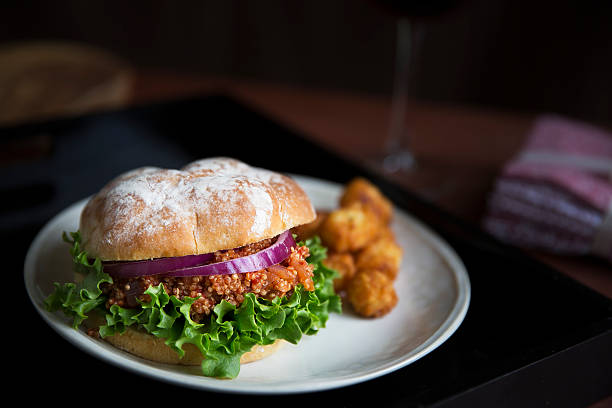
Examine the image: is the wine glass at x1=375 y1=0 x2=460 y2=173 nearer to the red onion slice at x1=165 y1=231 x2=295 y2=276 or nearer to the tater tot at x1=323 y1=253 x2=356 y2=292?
the tater tot at x1=323 y1=253 x2=356 y2=292

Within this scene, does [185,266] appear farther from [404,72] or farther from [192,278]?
[404,72]

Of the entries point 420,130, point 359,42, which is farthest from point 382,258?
point 359,42

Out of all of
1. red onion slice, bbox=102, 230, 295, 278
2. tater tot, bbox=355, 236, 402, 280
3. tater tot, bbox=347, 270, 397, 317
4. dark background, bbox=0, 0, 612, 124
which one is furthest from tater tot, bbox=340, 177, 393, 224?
dark background, bbox=0, 0, 612, 124

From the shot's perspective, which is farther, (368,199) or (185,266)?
(368,199)

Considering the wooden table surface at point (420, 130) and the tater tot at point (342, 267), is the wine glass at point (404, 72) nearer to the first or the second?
the wooden table surface at point (420, 130)

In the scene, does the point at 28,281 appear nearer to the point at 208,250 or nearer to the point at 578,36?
the point at 208,250

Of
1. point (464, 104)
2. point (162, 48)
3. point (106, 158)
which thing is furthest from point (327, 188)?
point (162, 48)
